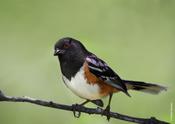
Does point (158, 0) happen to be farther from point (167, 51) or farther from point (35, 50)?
point (35, 50)

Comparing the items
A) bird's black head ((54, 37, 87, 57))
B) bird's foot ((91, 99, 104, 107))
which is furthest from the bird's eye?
bird's foot ((91, 99, 104, 107))

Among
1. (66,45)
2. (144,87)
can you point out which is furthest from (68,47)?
(144,87)

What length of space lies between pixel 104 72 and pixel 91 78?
0.11 ft

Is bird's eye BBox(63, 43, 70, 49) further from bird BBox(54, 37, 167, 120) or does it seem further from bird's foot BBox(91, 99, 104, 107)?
bird's foot BBox(91, 99, 104, 107)

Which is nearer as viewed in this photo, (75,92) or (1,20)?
(75,92)

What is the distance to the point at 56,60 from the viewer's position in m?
0.67

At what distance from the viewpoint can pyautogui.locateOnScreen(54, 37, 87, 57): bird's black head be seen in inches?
22.7

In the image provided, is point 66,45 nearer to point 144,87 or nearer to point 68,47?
point 68,47

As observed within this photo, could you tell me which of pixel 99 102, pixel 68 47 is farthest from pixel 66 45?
pixel 99 102

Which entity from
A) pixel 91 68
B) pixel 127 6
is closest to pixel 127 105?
pixel 91 68

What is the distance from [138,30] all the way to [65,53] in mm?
190

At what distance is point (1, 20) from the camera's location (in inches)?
28.5

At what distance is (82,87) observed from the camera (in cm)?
64

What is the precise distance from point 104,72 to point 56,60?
0.07m
